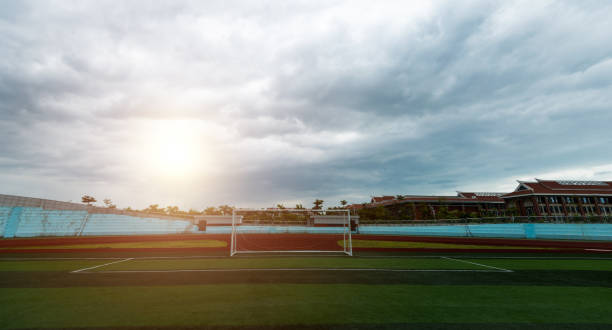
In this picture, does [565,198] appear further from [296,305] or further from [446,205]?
[296,305]

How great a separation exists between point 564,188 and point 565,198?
9.18ft

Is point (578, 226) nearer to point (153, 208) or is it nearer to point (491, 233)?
point (491, 233)

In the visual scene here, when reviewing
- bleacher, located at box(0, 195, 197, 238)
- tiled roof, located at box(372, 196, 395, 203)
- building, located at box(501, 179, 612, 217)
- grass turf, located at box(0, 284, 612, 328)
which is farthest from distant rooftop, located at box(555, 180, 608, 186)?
bleacher, located at box(0, 195, 197, 238)

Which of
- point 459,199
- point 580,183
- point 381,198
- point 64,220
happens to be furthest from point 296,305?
point 580,183

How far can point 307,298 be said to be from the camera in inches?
267

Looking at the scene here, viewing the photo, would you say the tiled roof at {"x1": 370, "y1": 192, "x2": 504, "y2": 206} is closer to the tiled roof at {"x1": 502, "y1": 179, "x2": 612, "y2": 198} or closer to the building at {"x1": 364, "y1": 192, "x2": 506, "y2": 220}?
the building at {"x1": 364, "y1": 192, "x2": 506, "y2": 220}

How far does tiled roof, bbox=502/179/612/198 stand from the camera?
69.9m

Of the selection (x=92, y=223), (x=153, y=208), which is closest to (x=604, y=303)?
(x=92, y=223)

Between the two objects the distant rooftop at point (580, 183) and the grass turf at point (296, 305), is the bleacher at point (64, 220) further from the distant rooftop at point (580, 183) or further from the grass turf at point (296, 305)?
the distant rooftop at point (580, 183)

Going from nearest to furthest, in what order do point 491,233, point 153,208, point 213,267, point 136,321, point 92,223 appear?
point 136,321 < point 213,267 < point 491,233 < point 92,223 < point 153,208

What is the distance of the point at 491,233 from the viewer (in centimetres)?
3111

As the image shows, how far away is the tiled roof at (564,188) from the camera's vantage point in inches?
2751

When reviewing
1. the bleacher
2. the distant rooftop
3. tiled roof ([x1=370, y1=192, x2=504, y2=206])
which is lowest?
the bleacher

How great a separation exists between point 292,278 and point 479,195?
105187 millimetres
